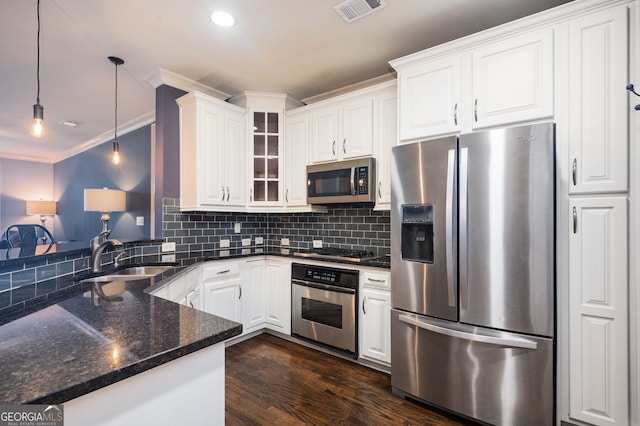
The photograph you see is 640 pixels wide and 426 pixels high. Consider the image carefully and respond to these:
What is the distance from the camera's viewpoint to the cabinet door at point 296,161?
328 centimetres

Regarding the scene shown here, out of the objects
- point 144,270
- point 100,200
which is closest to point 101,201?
point 100,200

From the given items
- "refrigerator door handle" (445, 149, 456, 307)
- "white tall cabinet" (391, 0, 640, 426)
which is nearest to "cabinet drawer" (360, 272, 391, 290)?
"refrigerator door handle" (445, 149, 456, 307)

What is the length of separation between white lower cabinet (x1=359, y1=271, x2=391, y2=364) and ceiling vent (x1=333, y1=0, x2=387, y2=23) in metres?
1.91

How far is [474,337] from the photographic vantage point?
1830 millimetres

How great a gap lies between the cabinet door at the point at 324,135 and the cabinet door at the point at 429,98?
84 cm

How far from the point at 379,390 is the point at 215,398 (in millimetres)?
1721

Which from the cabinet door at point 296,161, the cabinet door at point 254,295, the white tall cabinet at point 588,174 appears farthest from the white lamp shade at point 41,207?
the white tall cabinet at point 588,174

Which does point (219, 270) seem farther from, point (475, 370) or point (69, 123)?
point (69, 123)

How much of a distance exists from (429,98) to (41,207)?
777cm

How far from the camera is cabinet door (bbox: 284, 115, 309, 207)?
3.28 meters

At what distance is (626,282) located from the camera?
5.23 ft

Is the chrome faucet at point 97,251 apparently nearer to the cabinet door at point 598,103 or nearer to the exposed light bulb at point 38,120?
the exposed light bulb at point 38,120

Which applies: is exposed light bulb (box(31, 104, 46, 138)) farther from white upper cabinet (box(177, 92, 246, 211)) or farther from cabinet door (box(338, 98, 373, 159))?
cabinet door (box(338, 98, 373, 159))

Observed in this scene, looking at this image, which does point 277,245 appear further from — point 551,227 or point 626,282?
point 626,282
